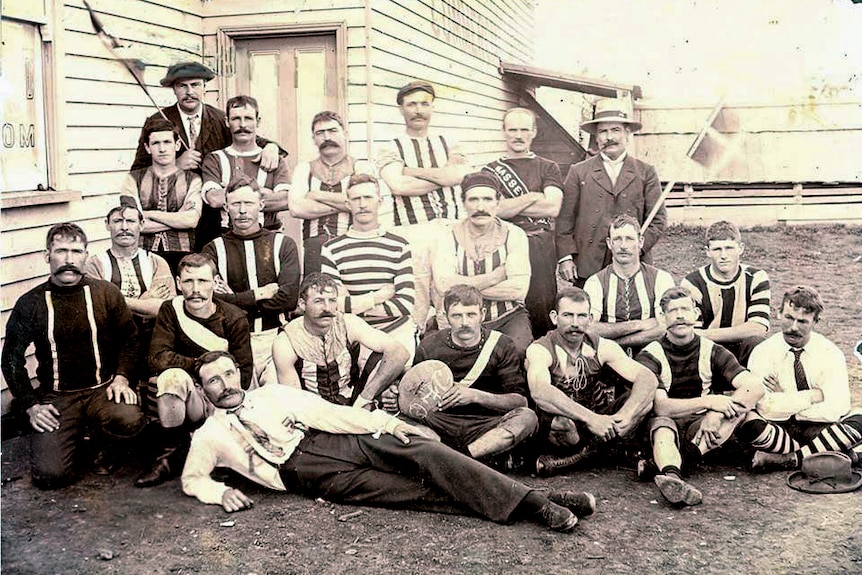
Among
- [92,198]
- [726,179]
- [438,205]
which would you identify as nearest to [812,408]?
[726,179]

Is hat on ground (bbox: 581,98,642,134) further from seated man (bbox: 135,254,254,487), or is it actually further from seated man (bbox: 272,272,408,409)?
seated man (bbox: 135,254,254,487)

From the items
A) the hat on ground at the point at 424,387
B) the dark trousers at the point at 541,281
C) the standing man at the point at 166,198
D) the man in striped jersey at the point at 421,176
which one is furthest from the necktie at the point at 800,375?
the standing man at the point at 166,198

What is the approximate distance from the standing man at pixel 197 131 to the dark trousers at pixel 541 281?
1.27 metres

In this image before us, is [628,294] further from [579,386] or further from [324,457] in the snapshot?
[324,457]

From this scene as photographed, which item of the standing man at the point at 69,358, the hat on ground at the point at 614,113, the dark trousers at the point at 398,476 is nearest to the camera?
the dark trousers at the point at 398,476

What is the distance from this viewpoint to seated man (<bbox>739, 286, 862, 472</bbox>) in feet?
12.6

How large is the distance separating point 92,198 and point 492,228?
1801 mm

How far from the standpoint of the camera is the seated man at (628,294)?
4.01 m

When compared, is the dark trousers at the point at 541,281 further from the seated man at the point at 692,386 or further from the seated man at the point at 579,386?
the seated man at the point at 692,386

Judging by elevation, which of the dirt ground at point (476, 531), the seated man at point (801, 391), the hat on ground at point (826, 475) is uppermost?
the seated man at point (801, 391)

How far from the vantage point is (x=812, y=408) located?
3.92m

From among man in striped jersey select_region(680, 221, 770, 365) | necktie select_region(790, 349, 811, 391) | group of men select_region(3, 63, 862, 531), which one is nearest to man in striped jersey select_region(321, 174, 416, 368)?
group of men select_region(3, 63, 862, 531)

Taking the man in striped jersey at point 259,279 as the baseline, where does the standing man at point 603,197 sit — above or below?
above

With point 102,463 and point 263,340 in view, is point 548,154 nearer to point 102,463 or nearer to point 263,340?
point 263,340
